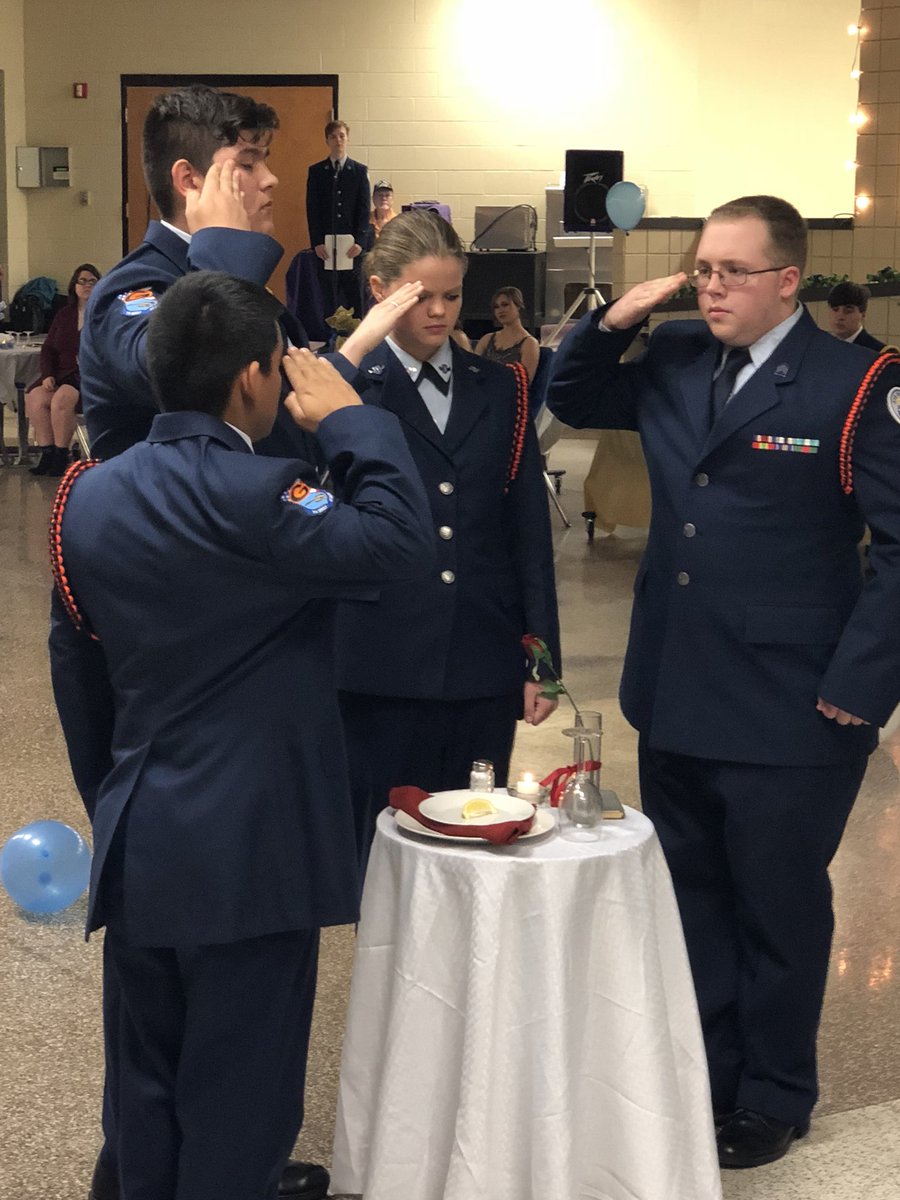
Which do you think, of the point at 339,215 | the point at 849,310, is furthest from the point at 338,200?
the point at 849,310

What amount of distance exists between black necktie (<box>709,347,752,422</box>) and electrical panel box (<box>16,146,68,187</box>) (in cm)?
1269

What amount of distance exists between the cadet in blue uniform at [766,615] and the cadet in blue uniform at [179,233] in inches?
25.2

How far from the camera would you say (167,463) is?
1.86 metres

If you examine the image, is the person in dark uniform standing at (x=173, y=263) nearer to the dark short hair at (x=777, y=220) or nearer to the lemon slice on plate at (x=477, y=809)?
the lemon slice on plate at (x=477, y=809)

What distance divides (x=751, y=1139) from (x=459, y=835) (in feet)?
2.77

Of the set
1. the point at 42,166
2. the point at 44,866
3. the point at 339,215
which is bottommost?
the point at 44,866

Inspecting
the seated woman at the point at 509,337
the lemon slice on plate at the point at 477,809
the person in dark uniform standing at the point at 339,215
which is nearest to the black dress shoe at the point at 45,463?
the person in dark uniform standing at the point at 339,215

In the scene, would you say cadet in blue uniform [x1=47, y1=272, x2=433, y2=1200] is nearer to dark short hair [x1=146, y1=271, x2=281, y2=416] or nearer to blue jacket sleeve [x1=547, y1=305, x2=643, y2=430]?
dark short hair [x1=146, y1=271, x2=281, y2=416]

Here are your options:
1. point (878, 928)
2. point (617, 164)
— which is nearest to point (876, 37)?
point (617, 164)

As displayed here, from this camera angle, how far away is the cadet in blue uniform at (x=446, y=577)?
2658 millimetres

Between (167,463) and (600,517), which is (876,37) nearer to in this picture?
(600,517)

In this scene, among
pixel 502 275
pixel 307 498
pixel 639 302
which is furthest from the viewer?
pixel 502 275

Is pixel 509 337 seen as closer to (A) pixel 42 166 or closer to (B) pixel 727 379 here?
(A) pixel 42 166

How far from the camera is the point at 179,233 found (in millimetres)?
2393
